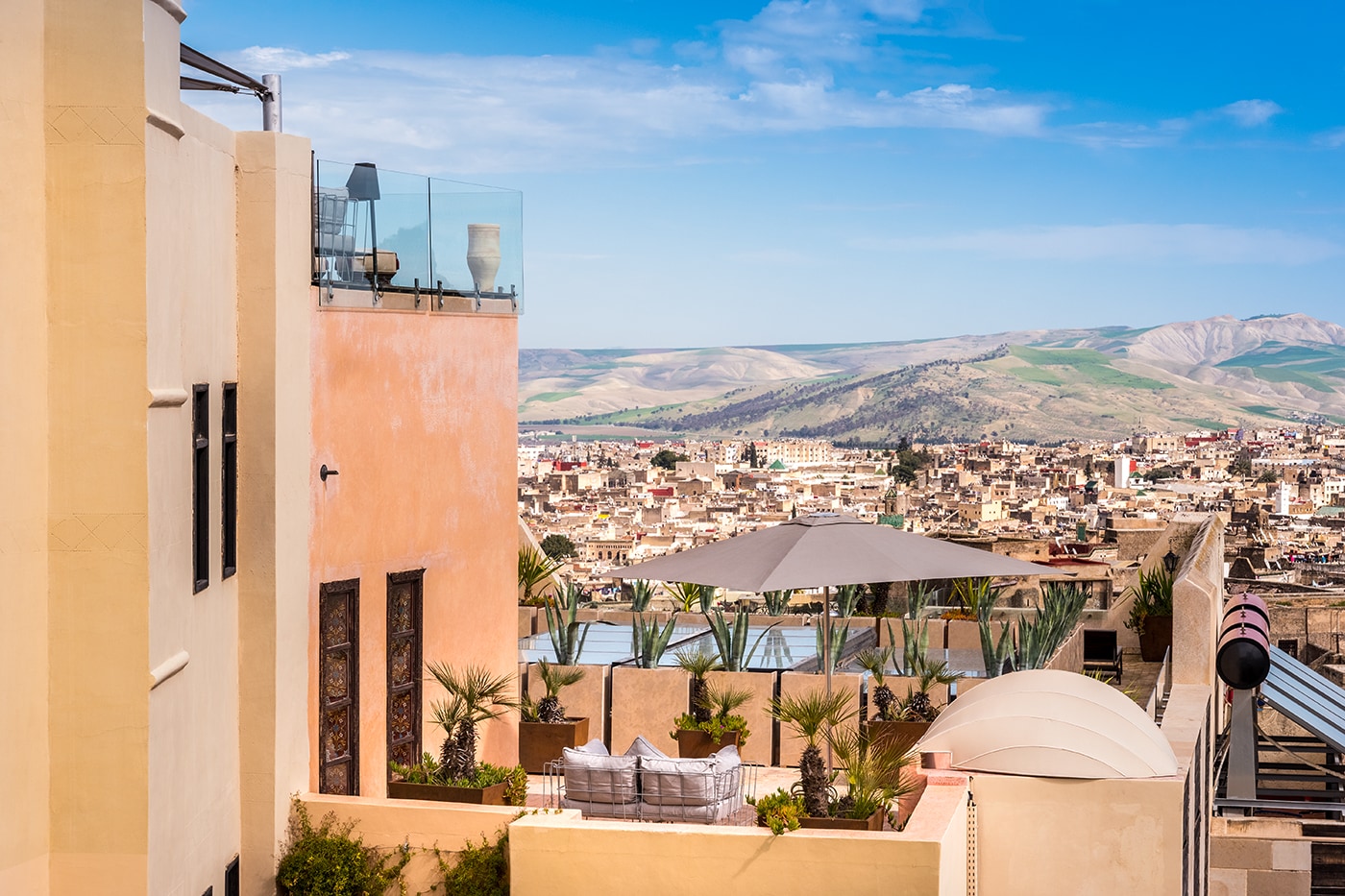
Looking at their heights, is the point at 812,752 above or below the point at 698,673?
above

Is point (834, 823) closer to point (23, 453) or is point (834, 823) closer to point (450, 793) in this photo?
point (450, 793)

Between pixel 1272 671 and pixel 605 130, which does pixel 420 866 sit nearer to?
pixel 1272 671

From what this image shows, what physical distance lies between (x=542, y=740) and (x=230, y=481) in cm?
325

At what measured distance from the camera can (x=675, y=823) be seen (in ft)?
24.4

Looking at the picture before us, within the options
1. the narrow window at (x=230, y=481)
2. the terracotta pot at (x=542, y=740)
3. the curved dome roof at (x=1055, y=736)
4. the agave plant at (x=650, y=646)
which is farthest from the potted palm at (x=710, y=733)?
the narrow window at (x=230, y=481)

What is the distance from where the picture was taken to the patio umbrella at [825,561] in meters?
9.04

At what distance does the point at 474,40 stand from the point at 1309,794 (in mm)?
128157

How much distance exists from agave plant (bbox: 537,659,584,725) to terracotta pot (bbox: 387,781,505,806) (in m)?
1.95

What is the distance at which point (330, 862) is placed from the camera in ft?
25.4

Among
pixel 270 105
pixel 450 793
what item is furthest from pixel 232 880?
pixel 270 105

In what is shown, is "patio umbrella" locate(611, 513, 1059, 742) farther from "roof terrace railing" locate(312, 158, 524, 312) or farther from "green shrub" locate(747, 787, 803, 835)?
"roof terrace railing" locate(312, 158, 524, 312)

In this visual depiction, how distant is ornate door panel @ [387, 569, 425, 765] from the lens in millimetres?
8828

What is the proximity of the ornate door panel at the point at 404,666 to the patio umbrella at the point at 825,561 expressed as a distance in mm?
1339

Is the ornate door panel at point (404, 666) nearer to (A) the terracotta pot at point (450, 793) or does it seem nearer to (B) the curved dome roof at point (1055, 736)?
(A) the terracotta pot at point (450, 793)
